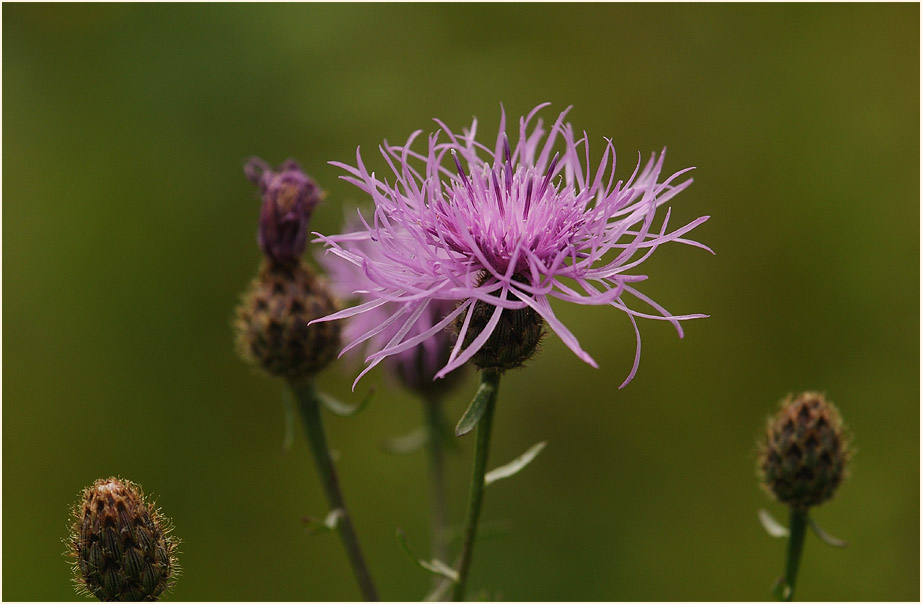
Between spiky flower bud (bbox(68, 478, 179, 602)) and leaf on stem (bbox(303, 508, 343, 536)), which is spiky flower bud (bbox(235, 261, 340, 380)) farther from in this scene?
spiky flower bud (bbox(68, 478, 179, 602))

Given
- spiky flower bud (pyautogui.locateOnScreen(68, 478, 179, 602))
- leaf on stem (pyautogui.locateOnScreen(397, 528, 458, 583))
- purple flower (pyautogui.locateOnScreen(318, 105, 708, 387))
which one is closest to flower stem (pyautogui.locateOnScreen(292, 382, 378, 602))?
leaf on stem (pyautogui.locateOnScreen(397, 528, 458, 583))

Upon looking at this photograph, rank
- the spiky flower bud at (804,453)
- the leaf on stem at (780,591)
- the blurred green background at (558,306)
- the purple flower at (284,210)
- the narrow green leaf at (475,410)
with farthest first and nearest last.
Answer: the blurred green background at (558,306), the purple flower at (284,210), the spiky flower bud at (804,453), the leaf on stem at (780,591), the narrow green leaf at (475,410)

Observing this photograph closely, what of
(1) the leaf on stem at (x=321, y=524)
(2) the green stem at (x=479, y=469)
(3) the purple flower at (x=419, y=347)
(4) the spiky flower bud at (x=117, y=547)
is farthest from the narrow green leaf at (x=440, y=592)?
(3) the purple flower at (x=419, y=347)

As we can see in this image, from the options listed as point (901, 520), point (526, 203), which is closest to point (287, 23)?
point (526, 203)

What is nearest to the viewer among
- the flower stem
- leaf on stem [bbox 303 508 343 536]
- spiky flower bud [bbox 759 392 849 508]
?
leaf on stem [bbox 303 508 343 536]

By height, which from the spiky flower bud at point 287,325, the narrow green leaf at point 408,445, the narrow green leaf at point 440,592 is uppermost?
the spiky flower bud at point 287,325

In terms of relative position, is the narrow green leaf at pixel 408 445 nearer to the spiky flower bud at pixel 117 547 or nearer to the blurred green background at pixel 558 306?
the blurred green background at pixel 558 306
